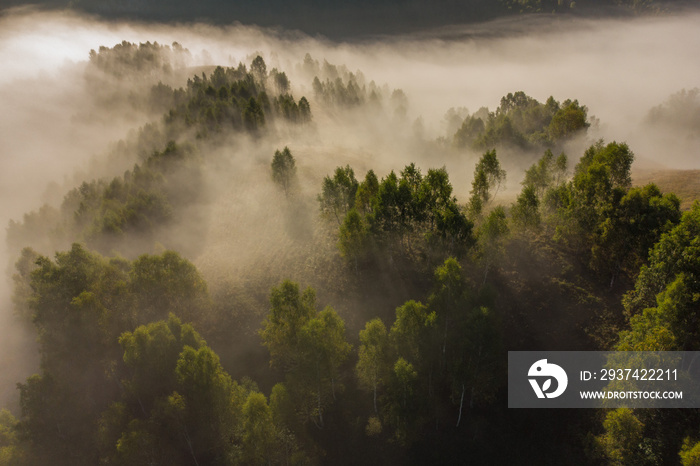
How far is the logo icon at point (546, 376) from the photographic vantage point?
40.6 meters

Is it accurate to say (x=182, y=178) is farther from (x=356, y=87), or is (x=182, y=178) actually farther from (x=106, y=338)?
(x=356, y=87)

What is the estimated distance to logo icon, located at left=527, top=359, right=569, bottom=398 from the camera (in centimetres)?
4059

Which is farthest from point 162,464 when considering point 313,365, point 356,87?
point 356,87

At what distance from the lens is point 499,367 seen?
138 feet

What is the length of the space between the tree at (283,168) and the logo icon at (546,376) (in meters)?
64.8

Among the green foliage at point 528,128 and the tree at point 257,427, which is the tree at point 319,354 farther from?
the green foliage at point 528,128

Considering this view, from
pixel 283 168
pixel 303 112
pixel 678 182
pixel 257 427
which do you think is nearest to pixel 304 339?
pixel 257 427

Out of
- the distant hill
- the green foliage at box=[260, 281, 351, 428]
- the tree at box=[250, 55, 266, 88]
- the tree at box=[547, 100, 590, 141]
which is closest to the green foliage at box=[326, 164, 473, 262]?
the green foliage at box=[260, 281, 351, 428]

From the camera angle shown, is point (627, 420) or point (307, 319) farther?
point (307, 319)

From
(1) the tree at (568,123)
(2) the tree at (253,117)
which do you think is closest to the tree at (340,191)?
(2) the tree at (253,117)

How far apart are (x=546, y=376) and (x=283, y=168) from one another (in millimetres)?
66988

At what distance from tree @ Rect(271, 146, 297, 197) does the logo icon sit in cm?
6476

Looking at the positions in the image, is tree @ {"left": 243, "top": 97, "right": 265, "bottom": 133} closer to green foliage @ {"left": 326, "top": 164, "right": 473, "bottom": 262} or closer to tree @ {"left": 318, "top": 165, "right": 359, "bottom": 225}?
tree @ {"left": 318, "top": 165, "right": 359, "bottom": 225}

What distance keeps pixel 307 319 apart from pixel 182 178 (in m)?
77.1
